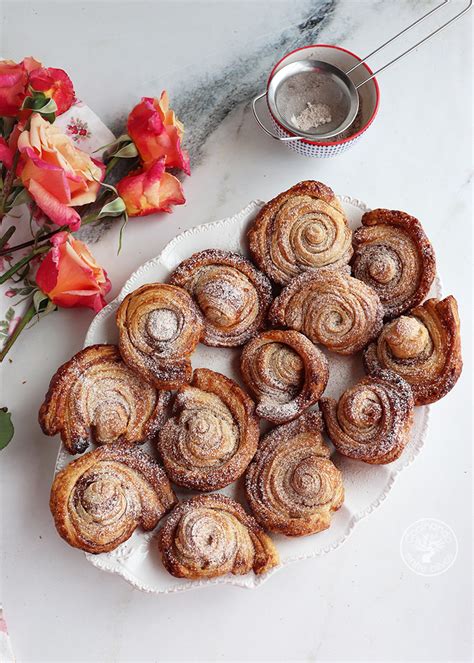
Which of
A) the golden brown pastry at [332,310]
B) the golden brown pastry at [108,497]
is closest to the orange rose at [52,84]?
the golden brown pastry at [332,310]

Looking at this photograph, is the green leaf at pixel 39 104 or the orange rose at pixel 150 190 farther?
the orange rose at pixel 150 190

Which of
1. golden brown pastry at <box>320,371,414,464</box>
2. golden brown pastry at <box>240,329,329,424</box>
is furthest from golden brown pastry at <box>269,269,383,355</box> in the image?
golden brown pastry at <box>320,371,414,464</box>

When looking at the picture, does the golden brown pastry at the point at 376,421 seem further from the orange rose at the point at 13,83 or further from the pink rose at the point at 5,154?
the orange rose at the point at 13,83

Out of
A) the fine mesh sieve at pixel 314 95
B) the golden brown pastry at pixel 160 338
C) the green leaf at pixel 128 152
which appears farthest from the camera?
the fine mesh sieve at pixel 314 95

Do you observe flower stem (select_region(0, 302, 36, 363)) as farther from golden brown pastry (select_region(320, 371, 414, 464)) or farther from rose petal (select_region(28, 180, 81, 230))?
golden brown pastry (select_region(320, 371, 414, 464))

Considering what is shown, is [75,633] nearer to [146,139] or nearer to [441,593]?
[441,593]

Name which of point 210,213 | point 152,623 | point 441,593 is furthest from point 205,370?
point 441,593

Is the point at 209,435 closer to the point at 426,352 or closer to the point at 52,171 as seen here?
the point at 426,352
